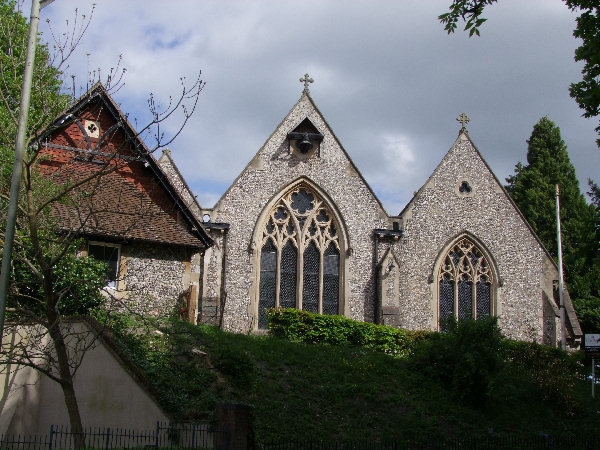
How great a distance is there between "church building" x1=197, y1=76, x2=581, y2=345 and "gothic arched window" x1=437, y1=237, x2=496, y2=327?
0.12 ft

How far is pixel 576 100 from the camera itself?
12.2 m

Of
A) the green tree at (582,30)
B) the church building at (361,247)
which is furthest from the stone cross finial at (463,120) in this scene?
the green tree at (582,30)

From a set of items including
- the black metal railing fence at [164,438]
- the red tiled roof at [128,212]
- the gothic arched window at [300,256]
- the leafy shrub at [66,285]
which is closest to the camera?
the black metal railing fence at [164,438]

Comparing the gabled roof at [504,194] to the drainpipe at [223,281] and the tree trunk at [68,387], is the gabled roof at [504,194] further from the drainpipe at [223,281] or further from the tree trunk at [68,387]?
the tree trunk at [68,387]

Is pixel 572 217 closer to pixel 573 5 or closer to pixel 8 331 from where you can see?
pixel 573 5

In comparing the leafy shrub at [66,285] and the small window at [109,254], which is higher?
the small window at [109,254]

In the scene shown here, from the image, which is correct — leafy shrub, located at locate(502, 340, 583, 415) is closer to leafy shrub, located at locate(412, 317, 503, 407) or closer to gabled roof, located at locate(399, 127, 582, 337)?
leafy shrub, located at locate(412, 317, 503, 407)

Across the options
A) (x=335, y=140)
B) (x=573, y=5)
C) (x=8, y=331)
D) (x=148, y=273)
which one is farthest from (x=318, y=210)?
(x=573, y=5)

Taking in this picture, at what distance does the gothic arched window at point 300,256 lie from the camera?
25.2 meters

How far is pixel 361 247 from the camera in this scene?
2597cm

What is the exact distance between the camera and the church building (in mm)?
24984

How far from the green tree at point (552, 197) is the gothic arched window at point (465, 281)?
317 inches

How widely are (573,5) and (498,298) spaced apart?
53.3 ft

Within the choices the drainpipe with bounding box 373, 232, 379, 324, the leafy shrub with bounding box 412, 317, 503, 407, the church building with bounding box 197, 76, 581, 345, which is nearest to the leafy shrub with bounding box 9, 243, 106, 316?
the church building with bounding box 197, 76, 581, 345
